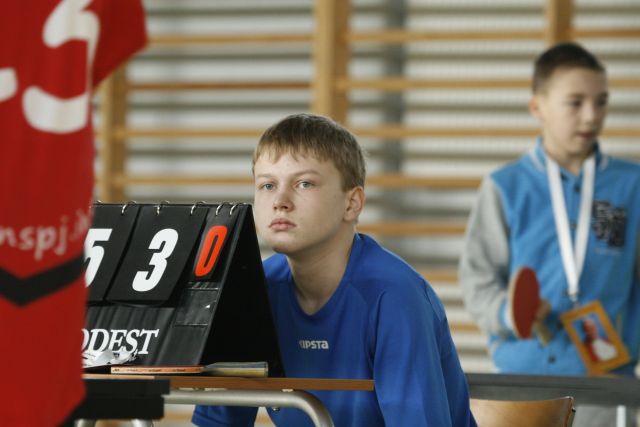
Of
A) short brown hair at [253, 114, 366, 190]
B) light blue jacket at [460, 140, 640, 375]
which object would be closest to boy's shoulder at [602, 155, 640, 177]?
light blue jacket at [460, 140, 640, 375]

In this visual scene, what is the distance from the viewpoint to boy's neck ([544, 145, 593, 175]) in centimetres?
377

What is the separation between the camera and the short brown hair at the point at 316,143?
230 centimetres

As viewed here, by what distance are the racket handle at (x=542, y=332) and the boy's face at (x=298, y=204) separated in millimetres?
1306

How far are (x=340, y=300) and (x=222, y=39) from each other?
12.3 ft

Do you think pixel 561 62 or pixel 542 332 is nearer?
pixel 542 332

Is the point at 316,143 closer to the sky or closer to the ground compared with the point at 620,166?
closer to the sky

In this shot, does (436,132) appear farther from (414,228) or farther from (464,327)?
(464,327)

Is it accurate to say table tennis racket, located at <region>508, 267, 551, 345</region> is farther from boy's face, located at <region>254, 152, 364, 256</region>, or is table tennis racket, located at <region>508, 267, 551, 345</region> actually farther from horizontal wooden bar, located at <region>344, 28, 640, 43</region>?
horizontal wooden bar, located at <region>344, 28, 640, 43</region>

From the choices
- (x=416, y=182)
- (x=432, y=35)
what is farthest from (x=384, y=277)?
(x=432, y=35)

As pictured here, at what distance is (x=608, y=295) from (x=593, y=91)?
2.03ft

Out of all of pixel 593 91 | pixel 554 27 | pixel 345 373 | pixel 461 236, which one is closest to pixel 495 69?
pixel 554 27

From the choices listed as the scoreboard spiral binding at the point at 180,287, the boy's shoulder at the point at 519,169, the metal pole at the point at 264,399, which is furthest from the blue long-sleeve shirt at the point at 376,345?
the boy's shoulder at the point at 519,169

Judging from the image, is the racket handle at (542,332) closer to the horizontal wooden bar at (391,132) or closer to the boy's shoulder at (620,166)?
the boy's shoulder at (620,166)

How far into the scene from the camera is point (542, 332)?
350cm
